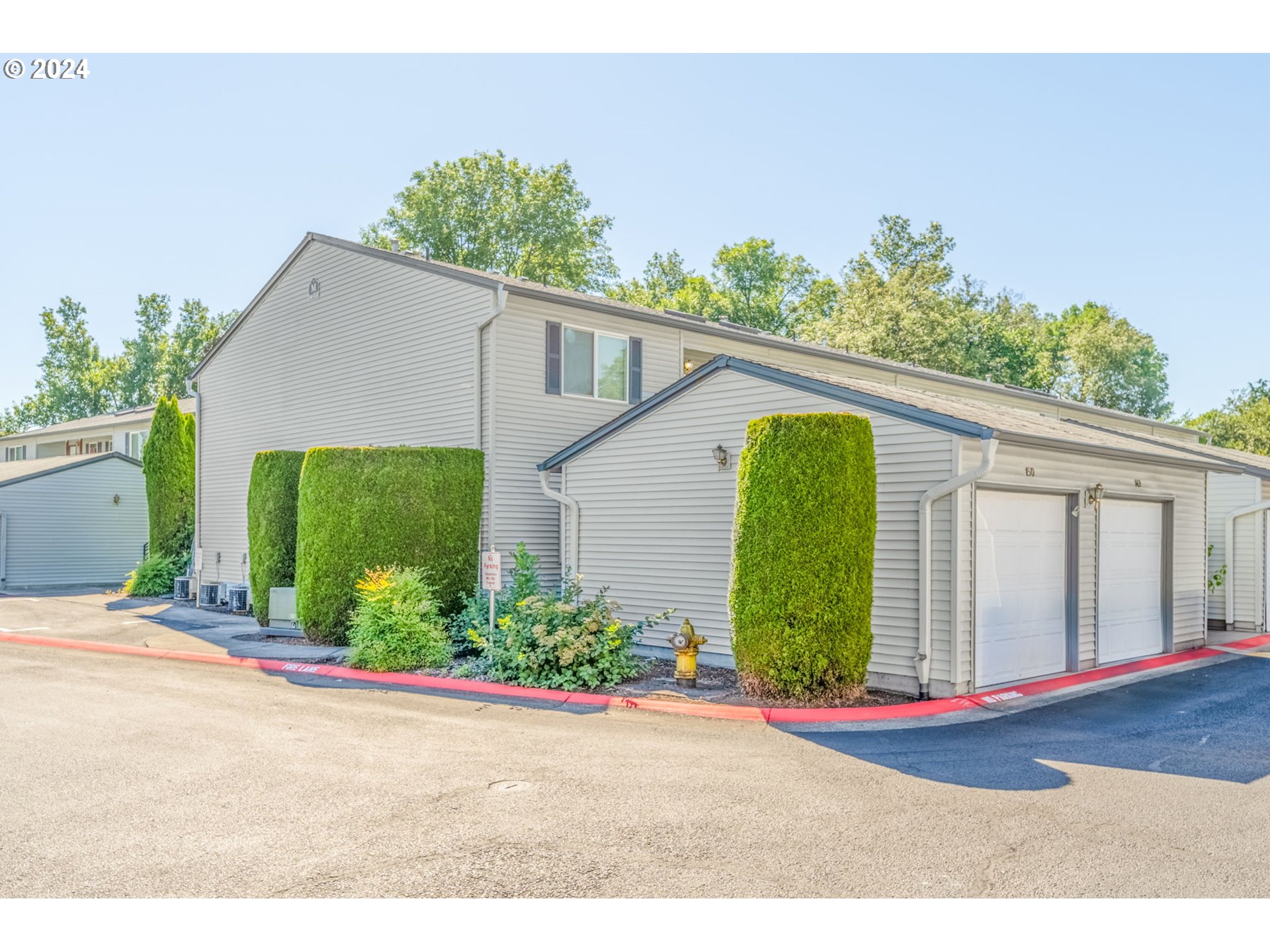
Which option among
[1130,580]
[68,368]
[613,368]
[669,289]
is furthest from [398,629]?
[68,368]

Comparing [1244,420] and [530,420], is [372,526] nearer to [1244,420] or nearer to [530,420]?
[530,420]

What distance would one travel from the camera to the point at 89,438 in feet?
110

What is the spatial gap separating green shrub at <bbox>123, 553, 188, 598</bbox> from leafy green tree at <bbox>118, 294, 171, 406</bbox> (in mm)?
33398

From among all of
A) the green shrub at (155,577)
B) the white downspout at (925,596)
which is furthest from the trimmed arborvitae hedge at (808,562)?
the green shrub at (155,577)

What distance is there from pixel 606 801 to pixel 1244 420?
46.3 metres

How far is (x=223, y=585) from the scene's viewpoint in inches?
756

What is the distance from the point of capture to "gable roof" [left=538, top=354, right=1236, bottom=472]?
9562 mm

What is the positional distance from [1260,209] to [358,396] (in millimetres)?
15587

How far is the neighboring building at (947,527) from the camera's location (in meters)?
9.48

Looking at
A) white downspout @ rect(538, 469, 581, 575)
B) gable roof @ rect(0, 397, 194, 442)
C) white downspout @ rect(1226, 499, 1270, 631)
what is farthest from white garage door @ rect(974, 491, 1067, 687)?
gable roof @ rect(0, 397, 194, 442)

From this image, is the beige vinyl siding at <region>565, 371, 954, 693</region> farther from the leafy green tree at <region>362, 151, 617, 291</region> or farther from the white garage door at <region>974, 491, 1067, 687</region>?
the leafy green tree at <region>362, 151, 617, 291</region>

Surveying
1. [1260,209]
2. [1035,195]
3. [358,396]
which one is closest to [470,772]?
[358,396]

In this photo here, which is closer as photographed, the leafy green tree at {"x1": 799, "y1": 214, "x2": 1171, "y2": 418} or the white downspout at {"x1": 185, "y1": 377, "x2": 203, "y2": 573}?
the white downspout at {"x1": 185, "y1": 377, "x2": 203, "y2": 573}

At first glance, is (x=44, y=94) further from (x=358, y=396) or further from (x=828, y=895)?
(x=828, y=895)
